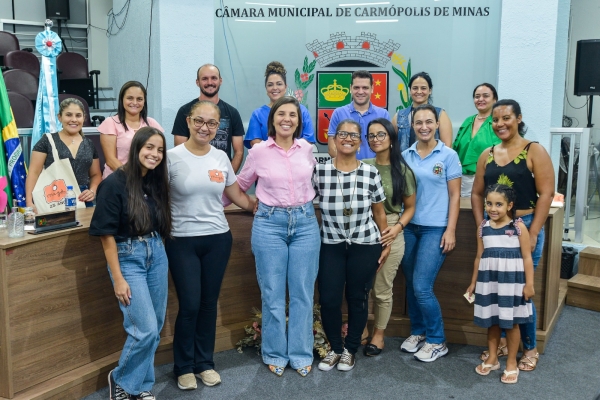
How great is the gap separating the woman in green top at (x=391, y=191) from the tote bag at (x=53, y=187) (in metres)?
1.57

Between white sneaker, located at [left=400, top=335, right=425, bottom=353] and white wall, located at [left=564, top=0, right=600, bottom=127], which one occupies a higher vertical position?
white wall, located at [left=564, top=0, right=600, bottom=127]

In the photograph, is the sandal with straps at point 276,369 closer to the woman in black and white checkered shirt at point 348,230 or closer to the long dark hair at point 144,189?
the woman in black and white checkered shirt at point 348,230

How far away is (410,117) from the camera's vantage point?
4008 millimetres

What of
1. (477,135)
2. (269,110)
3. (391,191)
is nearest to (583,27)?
(477,135)

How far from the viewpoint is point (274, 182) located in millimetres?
3166

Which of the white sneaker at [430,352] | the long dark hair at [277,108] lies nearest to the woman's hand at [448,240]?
the white sneaker at [430,352]

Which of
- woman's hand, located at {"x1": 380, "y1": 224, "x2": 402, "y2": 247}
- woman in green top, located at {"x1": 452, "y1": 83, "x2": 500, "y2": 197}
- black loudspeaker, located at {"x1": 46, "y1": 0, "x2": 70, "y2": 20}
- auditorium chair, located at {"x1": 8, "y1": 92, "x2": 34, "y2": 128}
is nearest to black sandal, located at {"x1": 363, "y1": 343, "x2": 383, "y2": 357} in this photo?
woman's hand, located at {"x1": 380, "y1": 224, "x2": 402, "y2": 247}

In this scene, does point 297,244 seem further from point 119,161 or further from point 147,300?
point 119,161

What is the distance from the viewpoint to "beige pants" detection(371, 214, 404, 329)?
11.3 ft

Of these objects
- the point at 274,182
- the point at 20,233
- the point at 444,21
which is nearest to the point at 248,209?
the point at 274,182

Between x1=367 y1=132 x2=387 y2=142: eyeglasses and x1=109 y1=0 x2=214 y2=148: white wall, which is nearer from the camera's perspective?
x1=367 y1=132 x2=387 y2=142: eyeglasses

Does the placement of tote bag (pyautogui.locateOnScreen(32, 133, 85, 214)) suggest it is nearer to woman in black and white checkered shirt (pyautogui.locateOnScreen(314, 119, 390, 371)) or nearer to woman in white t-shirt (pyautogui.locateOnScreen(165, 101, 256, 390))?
woman in white t-shirt (pyautogui.locateOnScreen(165, 101, 256, 390))

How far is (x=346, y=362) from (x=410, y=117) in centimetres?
162

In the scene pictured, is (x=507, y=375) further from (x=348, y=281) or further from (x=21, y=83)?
(x=21, y=83)
